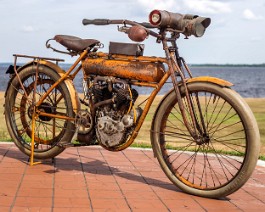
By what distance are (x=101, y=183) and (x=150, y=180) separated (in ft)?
1.99

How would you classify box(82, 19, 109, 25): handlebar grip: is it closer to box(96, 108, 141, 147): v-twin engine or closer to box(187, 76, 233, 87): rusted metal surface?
box(96, 108, 141, 147): v-twin engine

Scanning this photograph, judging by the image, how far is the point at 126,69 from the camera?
5715 millimetres

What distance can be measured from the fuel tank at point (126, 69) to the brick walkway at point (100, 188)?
1179mm

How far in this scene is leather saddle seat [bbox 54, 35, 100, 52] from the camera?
20.1ft

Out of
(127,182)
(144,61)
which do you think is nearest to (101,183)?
(127,182)

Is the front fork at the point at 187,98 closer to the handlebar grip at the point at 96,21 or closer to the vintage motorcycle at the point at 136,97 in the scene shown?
the vintage motorcycle at the point at 136,97

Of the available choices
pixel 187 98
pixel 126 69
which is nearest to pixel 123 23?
pixel 126 69

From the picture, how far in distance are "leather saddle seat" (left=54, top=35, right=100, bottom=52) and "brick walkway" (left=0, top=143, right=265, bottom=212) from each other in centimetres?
145

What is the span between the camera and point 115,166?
22.3 feet

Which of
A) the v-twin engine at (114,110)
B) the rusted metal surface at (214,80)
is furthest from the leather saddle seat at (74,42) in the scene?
the rusted metal surface at (214,80)

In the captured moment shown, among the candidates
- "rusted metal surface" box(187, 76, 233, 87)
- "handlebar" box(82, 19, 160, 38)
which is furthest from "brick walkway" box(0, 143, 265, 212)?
"handlebar" box(82, 19, 160, 38)

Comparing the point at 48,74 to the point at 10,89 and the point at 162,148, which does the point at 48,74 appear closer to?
the point at 10,89

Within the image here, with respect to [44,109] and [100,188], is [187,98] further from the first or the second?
[44,109]

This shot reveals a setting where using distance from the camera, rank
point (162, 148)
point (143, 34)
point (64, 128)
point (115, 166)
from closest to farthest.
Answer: point (143, 34)
point (162, 148)
point (64, 128)
point (115, 166)
